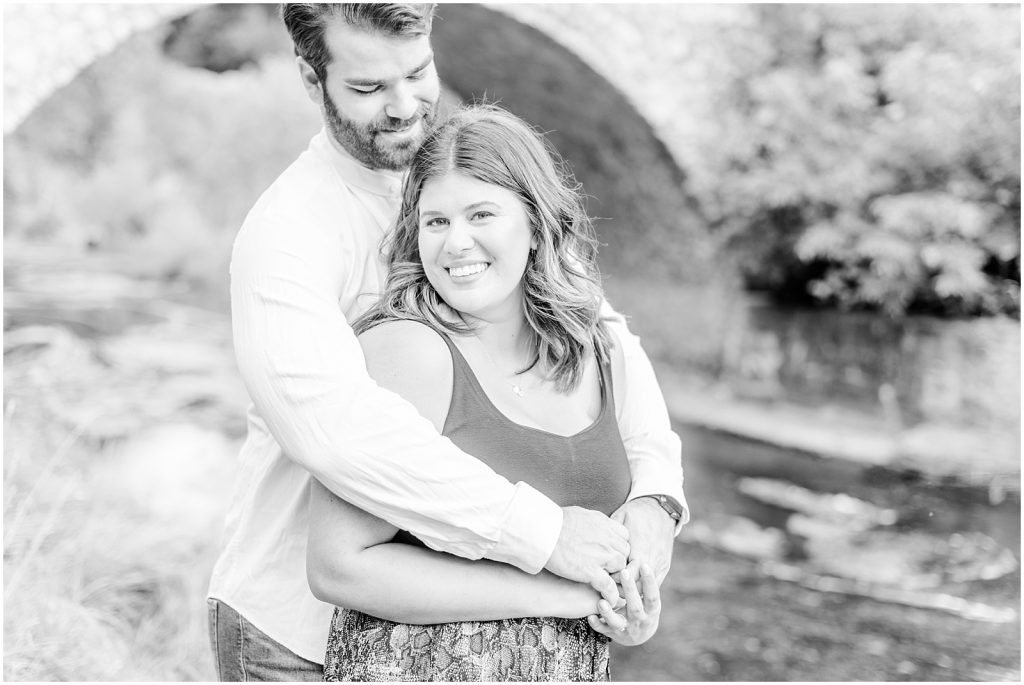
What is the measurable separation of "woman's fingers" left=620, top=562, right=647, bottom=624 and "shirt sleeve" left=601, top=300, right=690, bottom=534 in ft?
0.57

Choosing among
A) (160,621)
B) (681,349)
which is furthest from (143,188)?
(681,349)

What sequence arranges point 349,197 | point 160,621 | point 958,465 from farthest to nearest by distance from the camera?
1. point 958,465
2. point 160,621
3. point 349,197

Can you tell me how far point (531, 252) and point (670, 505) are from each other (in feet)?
1.70

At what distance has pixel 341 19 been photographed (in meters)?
1.83

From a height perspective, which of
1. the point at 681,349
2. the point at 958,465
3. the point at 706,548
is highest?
the point at 681,349

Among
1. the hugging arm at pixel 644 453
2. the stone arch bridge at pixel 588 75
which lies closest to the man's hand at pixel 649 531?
the hugging arm at pixel 644 453

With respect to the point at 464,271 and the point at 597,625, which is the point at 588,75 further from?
the point at 597,625

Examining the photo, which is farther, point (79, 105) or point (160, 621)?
point (79, 105)

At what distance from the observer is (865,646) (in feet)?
17.4

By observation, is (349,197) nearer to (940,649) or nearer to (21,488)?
(21,488)

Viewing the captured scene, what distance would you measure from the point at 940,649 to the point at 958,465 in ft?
4.56

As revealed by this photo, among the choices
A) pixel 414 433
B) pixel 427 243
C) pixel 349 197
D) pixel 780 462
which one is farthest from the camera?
pixel 780 462

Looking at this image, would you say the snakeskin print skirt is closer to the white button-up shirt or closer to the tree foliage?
the white button-up shirt

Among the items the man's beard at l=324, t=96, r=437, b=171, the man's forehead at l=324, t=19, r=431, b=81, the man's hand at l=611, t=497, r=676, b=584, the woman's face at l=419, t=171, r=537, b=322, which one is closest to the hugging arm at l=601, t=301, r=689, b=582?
the man's hand at l=611, t=497, r=676, b=584
